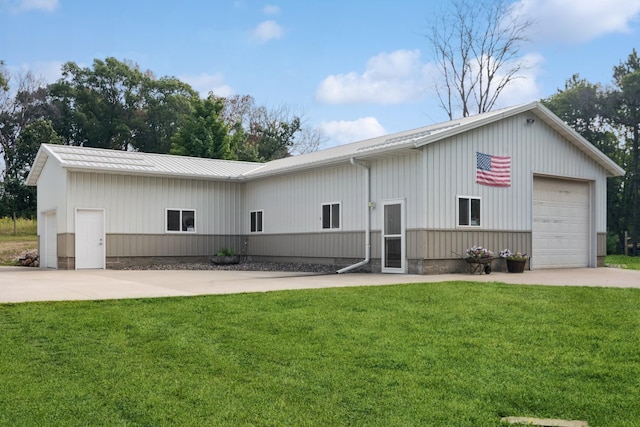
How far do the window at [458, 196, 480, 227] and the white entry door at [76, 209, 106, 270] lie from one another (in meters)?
11.3

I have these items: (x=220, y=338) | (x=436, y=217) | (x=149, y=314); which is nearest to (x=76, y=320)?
(x=149, y=314)

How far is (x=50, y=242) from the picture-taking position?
827 inches

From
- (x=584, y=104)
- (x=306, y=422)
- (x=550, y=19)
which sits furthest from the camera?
(x=584, y=104)

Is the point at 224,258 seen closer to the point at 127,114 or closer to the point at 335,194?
the point at 335,194

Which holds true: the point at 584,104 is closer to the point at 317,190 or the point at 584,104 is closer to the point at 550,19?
the point at 550,19

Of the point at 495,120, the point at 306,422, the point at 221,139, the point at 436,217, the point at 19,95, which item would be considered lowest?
the point at 306,422

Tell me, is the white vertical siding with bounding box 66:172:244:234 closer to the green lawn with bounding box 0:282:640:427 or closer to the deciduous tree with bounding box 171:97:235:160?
the green lawn with bounding box 0:282:640:427

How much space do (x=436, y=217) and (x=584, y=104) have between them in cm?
2563

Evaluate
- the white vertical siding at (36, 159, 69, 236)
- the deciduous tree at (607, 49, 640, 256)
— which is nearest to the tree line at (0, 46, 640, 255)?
the deciduous tree at (607, 49, 640, 256)

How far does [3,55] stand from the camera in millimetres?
41281

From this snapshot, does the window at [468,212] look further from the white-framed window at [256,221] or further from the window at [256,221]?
the window at [256,221]

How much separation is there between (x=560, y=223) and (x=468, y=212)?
168 inches

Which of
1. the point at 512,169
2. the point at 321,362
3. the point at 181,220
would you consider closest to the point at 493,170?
the point at 512,169

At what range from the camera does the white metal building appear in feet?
53.2
